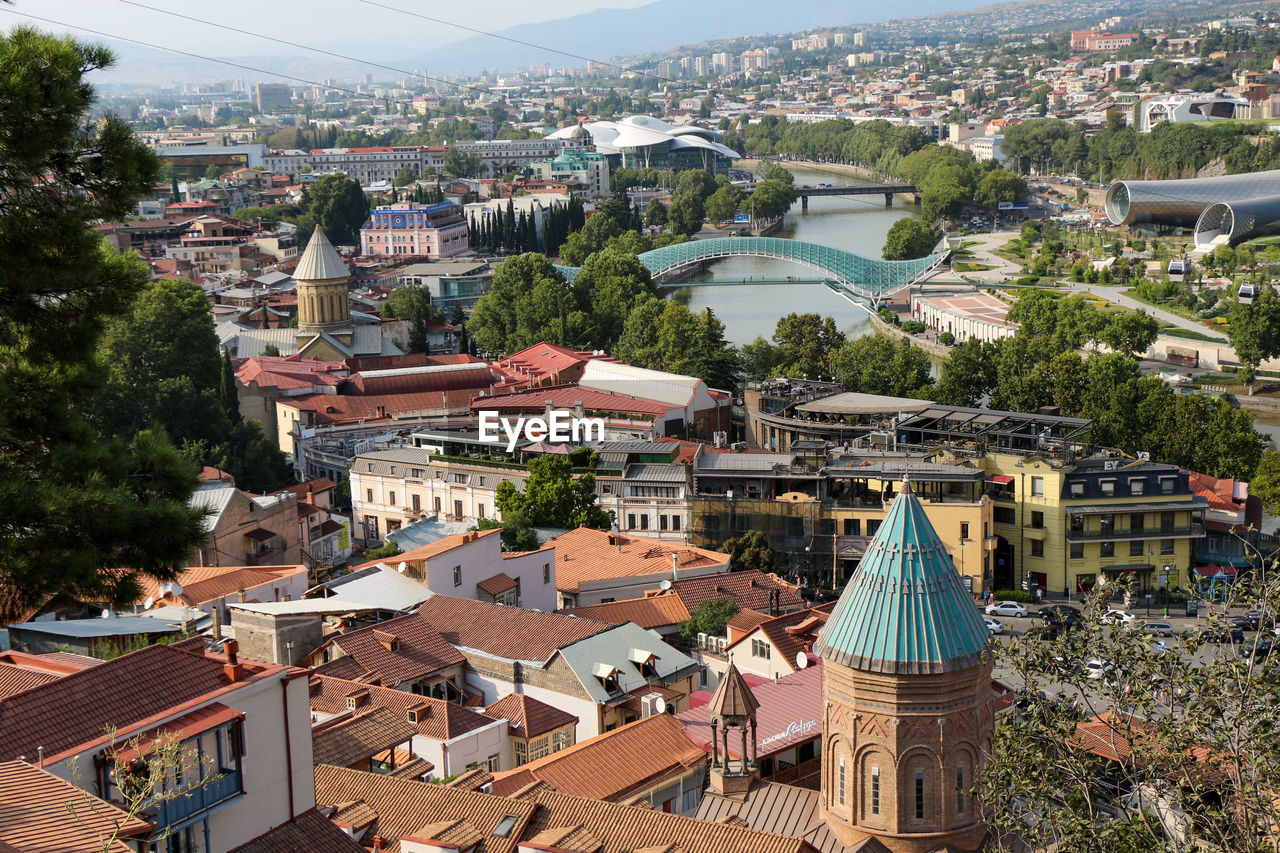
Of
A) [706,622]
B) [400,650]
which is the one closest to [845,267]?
[706,622]

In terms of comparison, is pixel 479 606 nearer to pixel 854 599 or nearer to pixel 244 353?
pixel 854 599

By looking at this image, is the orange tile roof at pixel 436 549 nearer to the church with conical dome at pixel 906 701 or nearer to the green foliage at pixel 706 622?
the green foliage at pixel 706 622

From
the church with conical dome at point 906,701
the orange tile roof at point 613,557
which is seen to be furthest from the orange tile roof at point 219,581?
the church with conical dome at point 906,701

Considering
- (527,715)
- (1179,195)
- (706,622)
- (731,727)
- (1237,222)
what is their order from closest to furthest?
1. (731,727)
2. (527,715)
3. (706,622)
4. (1237,222)
5. (1179,195)

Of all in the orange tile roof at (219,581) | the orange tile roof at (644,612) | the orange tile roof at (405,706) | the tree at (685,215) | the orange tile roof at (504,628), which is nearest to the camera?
the orange tile roof at (405,706)

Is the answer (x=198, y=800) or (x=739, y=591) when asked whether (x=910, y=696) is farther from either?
(x=739, y=591)

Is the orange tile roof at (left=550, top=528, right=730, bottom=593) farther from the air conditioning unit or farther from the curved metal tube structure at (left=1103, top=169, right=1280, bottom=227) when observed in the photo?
the curved metal tube structure at (left=1103, top=169, right=1280, bottom=227)

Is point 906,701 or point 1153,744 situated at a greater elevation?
point 1153,744
